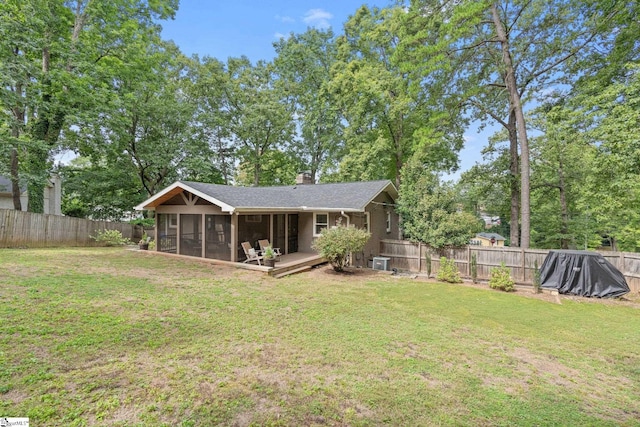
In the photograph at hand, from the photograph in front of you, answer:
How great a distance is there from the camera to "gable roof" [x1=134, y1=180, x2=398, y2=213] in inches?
411

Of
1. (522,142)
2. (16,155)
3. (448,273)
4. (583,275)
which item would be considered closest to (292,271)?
(448,273)

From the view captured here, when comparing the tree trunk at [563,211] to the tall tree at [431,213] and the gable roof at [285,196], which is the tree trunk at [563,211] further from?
the gable roof at [285,196]

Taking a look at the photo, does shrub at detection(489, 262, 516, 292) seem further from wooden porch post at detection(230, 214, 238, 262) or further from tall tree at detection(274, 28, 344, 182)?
tall tree at detection(274, 28, 344, 182)

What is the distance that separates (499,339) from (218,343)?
5.22 meters

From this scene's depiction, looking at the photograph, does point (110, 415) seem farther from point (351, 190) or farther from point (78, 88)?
point (78, 88)

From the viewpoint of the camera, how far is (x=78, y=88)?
14.3 meters

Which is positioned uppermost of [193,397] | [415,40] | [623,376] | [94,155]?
[415,40]

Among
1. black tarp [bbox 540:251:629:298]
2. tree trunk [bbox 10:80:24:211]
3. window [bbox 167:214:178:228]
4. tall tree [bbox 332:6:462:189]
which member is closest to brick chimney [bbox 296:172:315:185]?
tall tree [bbox 332:6:462:189]

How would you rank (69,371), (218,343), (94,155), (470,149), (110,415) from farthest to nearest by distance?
(470,149), (94,155), (218,343), (69,371), (110,415)

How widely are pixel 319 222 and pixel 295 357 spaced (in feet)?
30.7

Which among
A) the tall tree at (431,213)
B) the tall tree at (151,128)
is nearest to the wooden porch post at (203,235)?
the tall tree at (431,213)

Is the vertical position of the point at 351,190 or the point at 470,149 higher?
the point at 470,149

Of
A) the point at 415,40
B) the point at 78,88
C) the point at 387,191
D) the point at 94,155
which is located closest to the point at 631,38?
the point at 415,40

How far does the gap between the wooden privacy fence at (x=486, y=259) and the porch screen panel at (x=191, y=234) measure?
27.1ft
